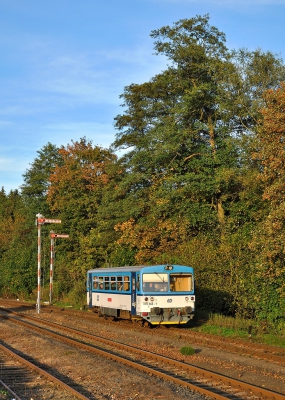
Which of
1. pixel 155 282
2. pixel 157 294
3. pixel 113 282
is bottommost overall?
pixel 157 294

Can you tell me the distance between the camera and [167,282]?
842 inches

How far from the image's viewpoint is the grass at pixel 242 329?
1794 centimetres

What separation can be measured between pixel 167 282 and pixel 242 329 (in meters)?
3.44

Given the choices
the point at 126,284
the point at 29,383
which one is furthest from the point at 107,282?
the point at 29,383

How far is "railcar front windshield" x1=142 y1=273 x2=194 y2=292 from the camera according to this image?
21031 millimetres

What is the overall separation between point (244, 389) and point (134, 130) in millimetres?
34910

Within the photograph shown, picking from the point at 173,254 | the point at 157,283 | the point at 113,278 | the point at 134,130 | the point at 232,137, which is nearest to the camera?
the point at 157,283

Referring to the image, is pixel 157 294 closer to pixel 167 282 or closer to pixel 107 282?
pixel 167 282

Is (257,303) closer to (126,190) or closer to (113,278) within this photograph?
(113,278)

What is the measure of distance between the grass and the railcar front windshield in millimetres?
1761

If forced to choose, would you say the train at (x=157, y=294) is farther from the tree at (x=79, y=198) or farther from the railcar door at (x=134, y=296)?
the tree at (x=79, y=198)

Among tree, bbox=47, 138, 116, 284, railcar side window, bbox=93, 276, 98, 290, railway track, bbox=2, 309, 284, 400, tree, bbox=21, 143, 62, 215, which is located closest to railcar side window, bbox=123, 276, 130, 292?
railway track, bbox=2, 309, 284, 400

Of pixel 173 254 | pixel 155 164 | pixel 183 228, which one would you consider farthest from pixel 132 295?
pixel 155 164

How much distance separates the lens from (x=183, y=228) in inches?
→ 1260
